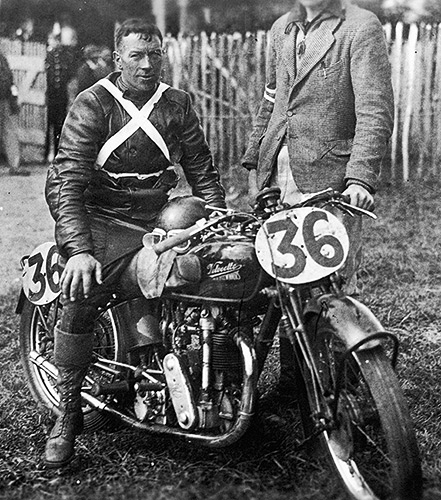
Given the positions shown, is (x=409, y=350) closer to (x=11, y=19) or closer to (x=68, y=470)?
(x=68, y=470)

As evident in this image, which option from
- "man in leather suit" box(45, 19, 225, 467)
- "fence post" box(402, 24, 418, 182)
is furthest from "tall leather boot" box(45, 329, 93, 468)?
"fence post" box(402, 24, 418, 182)

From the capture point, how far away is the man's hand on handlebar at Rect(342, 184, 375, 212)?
8.04ft

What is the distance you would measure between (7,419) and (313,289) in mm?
1351

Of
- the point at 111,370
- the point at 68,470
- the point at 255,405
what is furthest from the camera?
the point at 111,370

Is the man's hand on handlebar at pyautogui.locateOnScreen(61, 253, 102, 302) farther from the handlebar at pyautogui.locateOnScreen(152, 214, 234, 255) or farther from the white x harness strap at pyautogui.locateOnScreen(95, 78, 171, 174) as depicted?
the white x harness strap at pyautogui.locateOnScreen(95, 78, 171, 174)

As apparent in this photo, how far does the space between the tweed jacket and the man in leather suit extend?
1.24ft

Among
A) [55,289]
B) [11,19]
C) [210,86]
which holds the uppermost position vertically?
[11,19]

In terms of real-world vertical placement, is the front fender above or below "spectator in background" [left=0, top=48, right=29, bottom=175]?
below

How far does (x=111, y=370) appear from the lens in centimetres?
280

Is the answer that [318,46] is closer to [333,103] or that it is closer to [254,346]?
[333,103]

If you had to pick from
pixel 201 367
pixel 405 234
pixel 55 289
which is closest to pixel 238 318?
pixel 201 367

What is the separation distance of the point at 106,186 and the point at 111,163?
0.09m

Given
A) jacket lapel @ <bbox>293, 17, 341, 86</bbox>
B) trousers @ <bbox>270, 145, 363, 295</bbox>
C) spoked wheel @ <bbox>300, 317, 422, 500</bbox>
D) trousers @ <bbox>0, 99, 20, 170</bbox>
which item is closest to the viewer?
spoked wheel @ <bbox>300, 317, 422, 500</bbox>

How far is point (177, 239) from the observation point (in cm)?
232
